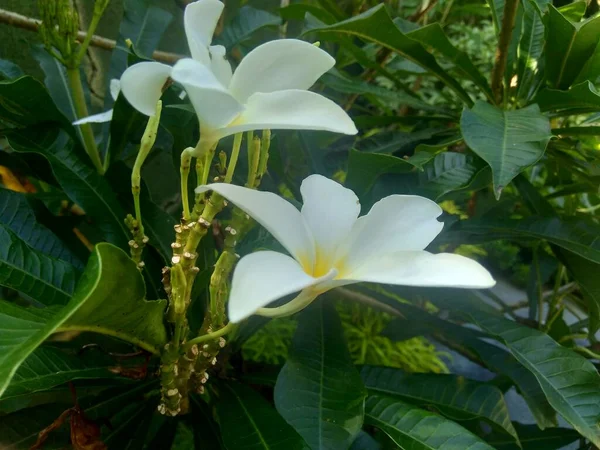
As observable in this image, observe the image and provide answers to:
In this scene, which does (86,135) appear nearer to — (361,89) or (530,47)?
(361,89)

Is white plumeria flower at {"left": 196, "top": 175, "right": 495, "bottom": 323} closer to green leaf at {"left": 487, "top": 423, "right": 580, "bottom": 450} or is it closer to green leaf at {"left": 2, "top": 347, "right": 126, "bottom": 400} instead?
green leaf at {"left": 2, "top": 347, "right": 126, "bottom": 400}

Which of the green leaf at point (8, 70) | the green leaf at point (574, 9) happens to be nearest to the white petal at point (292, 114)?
the green leaf at point (8, 70)

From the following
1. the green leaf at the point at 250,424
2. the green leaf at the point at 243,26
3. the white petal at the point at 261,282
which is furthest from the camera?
the green leaf at the point at 243,26

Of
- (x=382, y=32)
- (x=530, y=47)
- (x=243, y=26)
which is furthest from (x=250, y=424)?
(x=530, y=47)

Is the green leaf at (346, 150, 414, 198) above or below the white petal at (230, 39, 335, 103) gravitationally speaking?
below

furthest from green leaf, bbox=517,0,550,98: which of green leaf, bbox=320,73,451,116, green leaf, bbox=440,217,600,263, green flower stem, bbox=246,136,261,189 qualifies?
→ green flower stem, bbox=246,136,261,189

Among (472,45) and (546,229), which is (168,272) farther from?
(472,45)

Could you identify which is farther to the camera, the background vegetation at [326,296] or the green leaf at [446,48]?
the green leaf at [446,48]

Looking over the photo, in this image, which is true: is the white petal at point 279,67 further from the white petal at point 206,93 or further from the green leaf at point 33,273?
the green leaf at point 33,273
